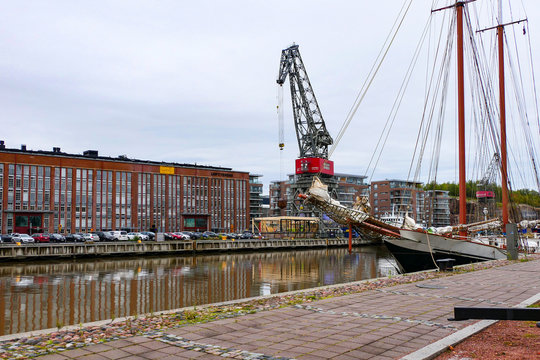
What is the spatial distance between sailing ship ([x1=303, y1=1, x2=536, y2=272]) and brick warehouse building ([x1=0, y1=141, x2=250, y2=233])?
65.4m

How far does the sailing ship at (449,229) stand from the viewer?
29.9 metres

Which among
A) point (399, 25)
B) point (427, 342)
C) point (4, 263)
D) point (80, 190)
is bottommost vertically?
point (4, 263)

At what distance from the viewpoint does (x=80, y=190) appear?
98375 millimetres

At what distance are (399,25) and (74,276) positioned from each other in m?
28.5

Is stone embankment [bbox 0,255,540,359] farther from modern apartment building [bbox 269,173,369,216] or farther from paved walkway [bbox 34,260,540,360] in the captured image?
modern apartment building [bbox 269,173,369,216]

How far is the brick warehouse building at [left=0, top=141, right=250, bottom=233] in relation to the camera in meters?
89.9

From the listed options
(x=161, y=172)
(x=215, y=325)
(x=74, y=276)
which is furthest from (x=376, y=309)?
(x=161, y=172)

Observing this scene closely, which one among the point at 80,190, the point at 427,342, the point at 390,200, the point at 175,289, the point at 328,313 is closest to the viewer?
the point at 427,342

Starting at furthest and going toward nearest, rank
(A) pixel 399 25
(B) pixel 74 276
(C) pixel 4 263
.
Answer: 1. (C) pixel 4 263
2. (B) pixel 74 276
3. (A) pixel 399 25

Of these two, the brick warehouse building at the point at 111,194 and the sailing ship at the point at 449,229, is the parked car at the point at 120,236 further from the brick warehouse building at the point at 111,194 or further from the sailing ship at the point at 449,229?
the sailing ship at the point at 449,229

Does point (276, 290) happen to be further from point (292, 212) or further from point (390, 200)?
point (390, 200)

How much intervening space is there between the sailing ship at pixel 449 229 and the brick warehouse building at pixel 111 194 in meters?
65.4

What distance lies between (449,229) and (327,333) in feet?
93.7

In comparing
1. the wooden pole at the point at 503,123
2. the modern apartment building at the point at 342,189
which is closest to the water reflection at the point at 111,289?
the wooden pole at the point at 503,123
